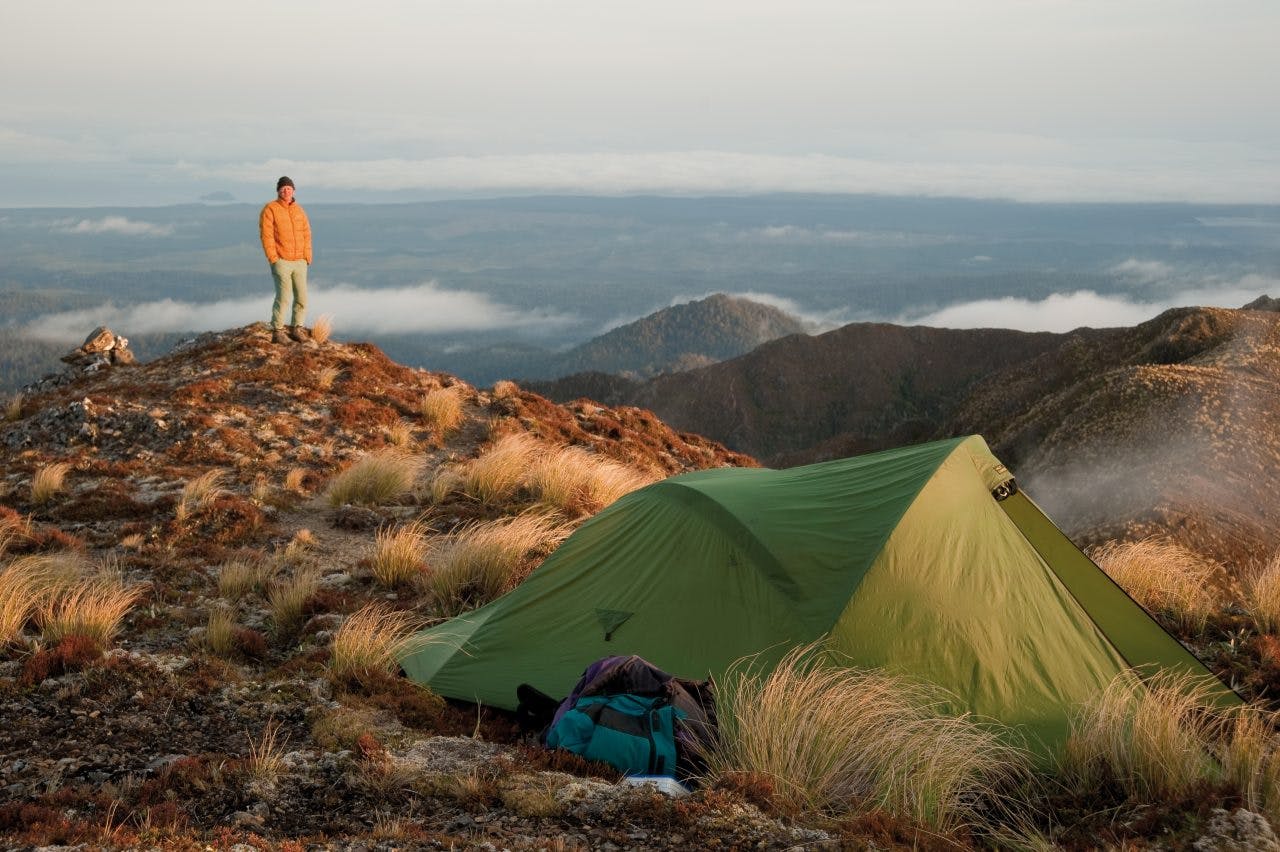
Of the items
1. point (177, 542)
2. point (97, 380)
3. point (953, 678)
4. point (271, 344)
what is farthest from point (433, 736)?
point (97, 380)

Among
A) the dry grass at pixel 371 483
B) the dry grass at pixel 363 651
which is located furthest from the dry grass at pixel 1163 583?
the dry grass at pixel 371 483

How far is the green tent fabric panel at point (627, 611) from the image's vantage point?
729cm

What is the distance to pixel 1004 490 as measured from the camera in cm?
792

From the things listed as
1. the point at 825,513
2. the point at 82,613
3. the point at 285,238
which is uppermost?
the point at 285,238

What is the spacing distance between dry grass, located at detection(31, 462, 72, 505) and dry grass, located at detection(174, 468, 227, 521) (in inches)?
64.1

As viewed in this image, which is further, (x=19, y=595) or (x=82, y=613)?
(x=19, y=595)

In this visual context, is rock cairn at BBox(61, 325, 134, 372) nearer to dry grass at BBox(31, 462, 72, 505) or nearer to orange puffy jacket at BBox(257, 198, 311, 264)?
orange puffy jacket at BBox(257, 198, 311, 264)

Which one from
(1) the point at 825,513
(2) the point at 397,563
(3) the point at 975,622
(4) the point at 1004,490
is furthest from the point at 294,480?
(3) the point at 975,622

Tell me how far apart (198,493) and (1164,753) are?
11999 millimetres

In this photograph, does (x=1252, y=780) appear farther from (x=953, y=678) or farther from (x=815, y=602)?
(x=815, y=602)

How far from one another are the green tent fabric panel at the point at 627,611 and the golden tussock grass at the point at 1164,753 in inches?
72.2

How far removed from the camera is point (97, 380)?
72.8 ft

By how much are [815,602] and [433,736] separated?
2717mm

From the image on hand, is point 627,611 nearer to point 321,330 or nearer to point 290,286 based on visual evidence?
point 290,286
